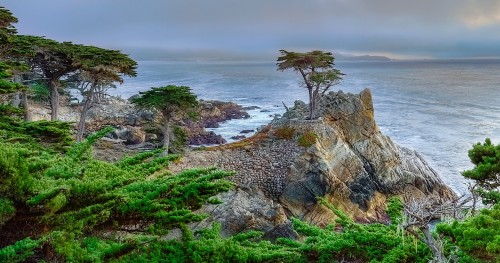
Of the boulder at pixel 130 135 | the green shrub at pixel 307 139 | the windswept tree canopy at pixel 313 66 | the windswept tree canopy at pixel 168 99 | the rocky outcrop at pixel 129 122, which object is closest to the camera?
the green shrub at pixel 307 139

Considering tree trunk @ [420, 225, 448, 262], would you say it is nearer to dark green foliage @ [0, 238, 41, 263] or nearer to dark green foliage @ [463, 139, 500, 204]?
dark green foliage @ [463, 139, 500, 204]

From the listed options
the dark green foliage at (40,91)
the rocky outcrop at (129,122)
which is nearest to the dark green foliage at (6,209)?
the rocky outcrop at (129,122)

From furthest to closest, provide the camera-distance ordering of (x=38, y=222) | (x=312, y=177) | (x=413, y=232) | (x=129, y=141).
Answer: (x=129, y=141) < (x=312, y=177) < (x=413, y=232) < (x=38, y=222)

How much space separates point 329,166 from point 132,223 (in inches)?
585

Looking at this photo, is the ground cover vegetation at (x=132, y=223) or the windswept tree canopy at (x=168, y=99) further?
the windswept tree canopy at (x=168, y=99)

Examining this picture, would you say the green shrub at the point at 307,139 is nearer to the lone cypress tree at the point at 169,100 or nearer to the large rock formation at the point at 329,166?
the large rock formation at the point at 329,166

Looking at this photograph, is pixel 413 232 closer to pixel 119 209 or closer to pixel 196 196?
pixel 196 196

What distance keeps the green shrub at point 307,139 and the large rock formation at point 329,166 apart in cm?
15

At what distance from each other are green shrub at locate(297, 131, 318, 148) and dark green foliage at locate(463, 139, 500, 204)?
11055mm

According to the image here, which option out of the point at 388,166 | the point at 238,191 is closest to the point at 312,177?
the point at 238,191

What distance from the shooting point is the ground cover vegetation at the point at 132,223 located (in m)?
4.43

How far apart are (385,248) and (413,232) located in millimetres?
1673

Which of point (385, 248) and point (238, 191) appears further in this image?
point (238, 191)

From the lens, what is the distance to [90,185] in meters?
4.76
